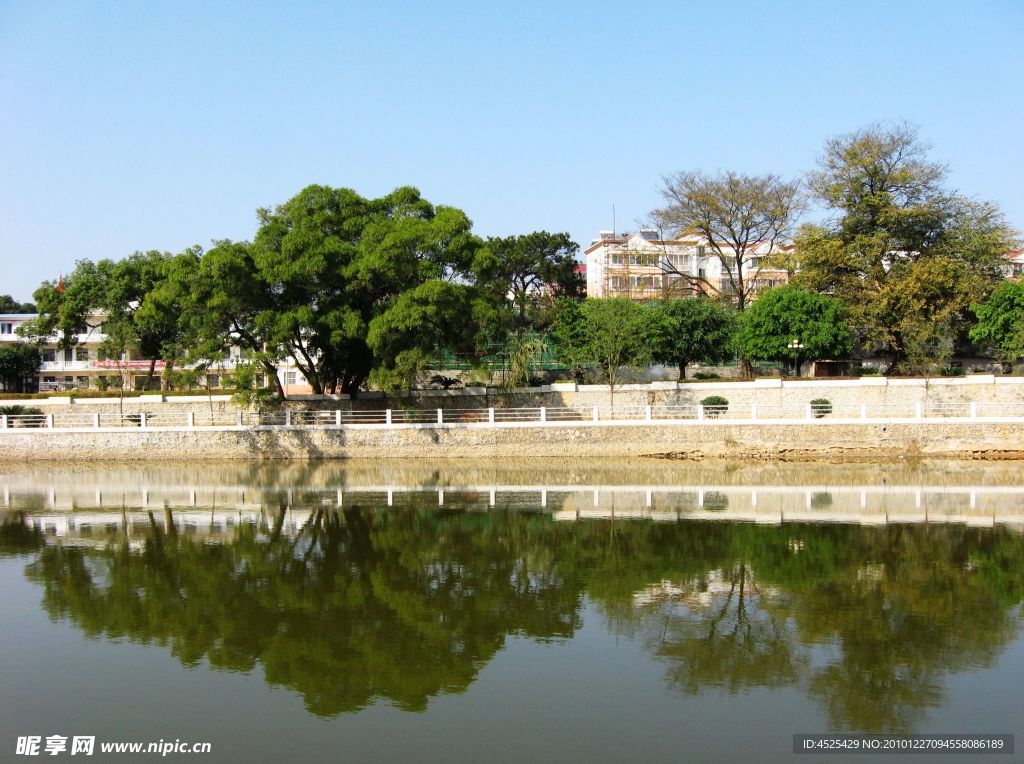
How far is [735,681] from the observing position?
359 inches

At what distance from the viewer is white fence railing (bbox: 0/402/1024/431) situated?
25.2m

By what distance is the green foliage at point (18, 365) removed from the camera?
45781mm

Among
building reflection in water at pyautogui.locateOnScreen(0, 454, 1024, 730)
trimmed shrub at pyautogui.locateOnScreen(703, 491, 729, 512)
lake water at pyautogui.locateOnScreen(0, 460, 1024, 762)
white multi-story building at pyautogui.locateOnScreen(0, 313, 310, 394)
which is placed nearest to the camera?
lake water at pyautogui.locateOnScreen(0, 460, 1024, 762)

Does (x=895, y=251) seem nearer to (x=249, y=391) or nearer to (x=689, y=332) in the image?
(x=689, y=332)

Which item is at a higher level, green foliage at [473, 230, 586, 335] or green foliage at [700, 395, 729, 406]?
green foliage at [473, 230, 586, 335]

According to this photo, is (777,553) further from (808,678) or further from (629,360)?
(629,360)

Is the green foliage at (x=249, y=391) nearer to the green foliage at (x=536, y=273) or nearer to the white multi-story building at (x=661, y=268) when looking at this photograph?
the green foliage at (x=536, y=273)

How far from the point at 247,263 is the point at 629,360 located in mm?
13032

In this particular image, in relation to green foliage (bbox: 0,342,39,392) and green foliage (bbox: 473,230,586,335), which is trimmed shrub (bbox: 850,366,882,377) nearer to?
green foliage (bbox: 473,230,586,335)

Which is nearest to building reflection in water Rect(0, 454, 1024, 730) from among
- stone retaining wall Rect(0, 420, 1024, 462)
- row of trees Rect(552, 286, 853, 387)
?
stone retaining wall Rect(0, 420, 1024, 462)

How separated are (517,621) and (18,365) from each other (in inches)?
1721

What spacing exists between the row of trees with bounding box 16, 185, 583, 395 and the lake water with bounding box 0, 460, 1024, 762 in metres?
7.20

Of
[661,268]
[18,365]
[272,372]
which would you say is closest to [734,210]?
[661,268]

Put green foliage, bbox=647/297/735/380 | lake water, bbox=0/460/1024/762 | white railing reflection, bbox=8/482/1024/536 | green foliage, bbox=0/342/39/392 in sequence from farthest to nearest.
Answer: green foliage, bbox=0/342/39/392 < green foliage, bbox=647/297/735/380 < white railing reflection, bbox=8/482/1024/536 < lake water, bbox=0/460/1024/762
